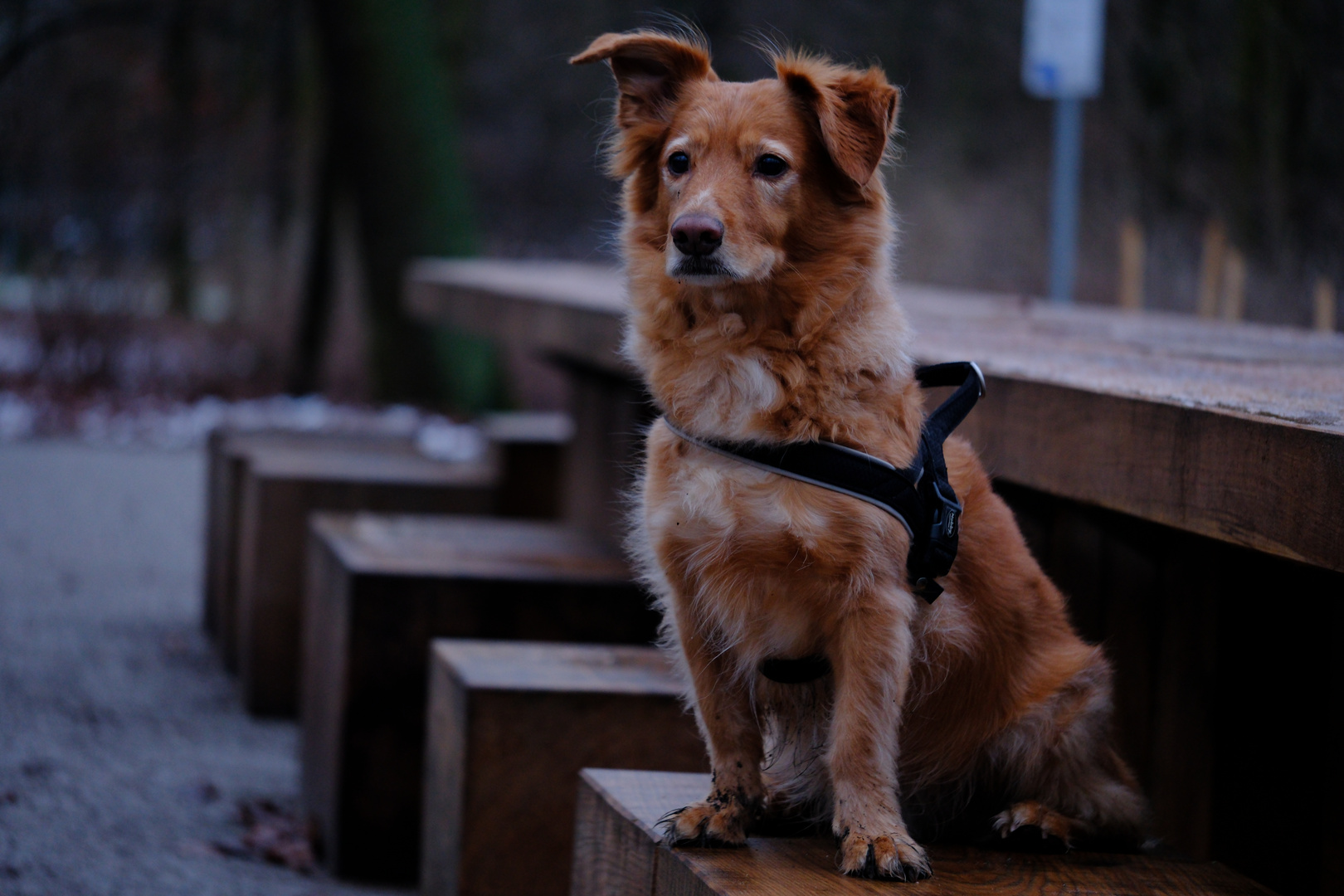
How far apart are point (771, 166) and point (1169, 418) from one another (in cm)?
73

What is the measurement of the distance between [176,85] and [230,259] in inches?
96.8

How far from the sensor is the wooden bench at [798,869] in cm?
191

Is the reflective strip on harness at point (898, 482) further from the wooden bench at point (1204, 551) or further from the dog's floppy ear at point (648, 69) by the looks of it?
the dog's floppy ear at point (648, 69)

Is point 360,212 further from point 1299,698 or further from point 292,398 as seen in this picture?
point 1299,698

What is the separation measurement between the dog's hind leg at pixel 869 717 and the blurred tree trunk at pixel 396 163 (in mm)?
9749

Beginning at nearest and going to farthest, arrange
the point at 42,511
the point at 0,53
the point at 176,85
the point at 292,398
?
the point at 42,511 → the point at 292,398 → the point at 0,53 → the point at 176,85

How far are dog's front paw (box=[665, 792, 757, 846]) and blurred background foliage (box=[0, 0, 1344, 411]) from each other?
5.60 m

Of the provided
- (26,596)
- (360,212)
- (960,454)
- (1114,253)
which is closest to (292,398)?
(360,212)

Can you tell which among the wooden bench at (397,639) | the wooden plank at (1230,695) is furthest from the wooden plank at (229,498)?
the wooden plank at (1230,695)

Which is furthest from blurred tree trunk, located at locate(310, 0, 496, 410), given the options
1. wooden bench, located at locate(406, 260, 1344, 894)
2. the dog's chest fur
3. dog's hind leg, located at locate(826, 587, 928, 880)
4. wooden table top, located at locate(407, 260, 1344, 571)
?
dog's hind leg, located at locate(826, 587, 928, 880)

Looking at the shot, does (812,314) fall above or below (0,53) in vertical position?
below

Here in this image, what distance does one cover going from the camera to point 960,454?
7.55 ft

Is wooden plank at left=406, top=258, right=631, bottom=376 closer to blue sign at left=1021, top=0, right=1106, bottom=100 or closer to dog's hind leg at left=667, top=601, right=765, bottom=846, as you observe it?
dog's hind leg at left=667, top=601, right=765, bottom=846

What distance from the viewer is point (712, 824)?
2.07 meters
